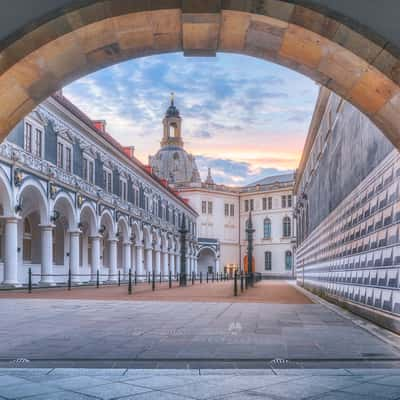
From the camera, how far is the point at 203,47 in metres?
5.90

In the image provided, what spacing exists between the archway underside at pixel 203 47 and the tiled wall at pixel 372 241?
2953mm

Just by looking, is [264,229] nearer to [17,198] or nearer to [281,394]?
[17,198]

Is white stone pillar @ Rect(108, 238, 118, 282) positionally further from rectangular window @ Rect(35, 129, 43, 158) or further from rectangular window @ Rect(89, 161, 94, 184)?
rectangular window @ Rect(35, 129, 43, 158)

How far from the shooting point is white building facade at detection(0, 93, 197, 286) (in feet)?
78.5

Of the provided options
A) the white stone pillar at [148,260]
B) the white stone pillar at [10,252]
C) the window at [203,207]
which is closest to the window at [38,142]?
the white stone pillar at [10,252]

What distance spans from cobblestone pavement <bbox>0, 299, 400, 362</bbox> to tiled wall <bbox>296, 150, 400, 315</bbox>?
75 centimetres

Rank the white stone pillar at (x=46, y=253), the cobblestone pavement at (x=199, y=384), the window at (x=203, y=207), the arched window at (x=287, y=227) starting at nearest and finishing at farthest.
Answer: the cobblestone pavement at (x=199, y=384), the white stone pillar at (x=46, y=253), the arched window at (x=287, y=227), the window at (x=203, y=207)

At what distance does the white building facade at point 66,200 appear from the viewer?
23922 mm

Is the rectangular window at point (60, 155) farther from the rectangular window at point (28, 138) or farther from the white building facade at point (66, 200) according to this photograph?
the rectangular window at point (28, 138)

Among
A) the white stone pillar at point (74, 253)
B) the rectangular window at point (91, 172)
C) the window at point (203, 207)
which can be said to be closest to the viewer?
the white stone pillar at point (74, 253)

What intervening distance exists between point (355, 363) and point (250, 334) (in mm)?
2431

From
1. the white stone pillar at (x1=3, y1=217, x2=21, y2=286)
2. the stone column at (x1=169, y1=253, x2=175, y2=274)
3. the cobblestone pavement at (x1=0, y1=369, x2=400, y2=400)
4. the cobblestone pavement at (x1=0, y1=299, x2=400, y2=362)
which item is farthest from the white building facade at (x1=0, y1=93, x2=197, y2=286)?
the cobblestone pavement at (x1=0, y1=369, x2=400, y2=400)

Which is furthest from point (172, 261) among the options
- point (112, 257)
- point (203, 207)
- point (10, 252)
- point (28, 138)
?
point (10, 252)

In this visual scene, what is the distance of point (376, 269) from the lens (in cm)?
957
